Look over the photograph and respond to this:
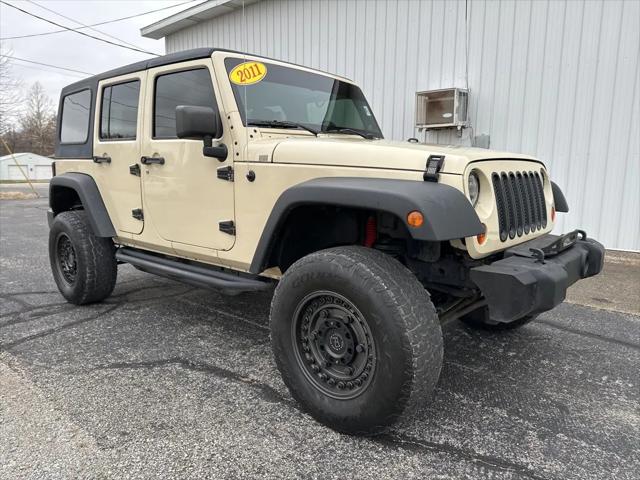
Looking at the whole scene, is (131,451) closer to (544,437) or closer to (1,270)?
(544,437)

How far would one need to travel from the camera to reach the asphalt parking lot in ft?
7.27

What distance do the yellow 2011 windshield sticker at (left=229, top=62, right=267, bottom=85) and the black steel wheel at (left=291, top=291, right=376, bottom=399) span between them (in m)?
1.50

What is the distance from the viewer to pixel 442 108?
23.3ft

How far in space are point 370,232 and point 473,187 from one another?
25.7 inches

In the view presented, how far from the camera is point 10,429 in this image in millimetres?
2451

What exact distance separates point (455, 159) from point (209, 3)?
9.34 m

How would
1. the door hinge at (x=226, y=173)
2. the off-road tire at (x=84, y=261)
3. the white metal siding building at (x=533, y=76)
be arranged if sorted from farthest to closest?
the white metal siding building at (x=533, y=76), the off-road tire at (x=84, y=261), the door hinge at (x=226, y=173)

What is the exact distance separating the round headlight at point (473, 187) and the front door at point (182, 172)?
147 centimetres

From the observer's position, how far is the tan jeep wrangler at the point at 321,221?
2.23 m

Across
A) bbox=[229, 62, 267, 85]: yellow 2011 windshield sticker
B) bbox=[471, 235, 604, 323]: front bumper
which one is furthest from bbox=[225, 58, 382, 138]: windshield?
bbox=[471, 235, 604, 323]: front bumper

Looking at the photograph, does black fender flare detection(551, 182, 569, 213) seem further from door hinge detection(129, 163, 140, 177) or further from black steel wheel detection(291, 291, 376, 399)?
door hinge detection(129, 163, 140, 177)

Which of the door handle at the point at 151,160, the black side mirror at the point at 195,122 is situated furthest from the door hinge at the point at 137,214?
the black side mirror at the point at 195,122

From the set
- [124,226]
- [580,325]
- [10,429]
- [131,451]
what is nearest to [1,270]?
[124,226]

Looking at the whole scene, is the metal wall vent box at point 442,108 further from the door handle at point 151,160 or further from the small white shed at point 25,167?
the small white shed at point 25,167
